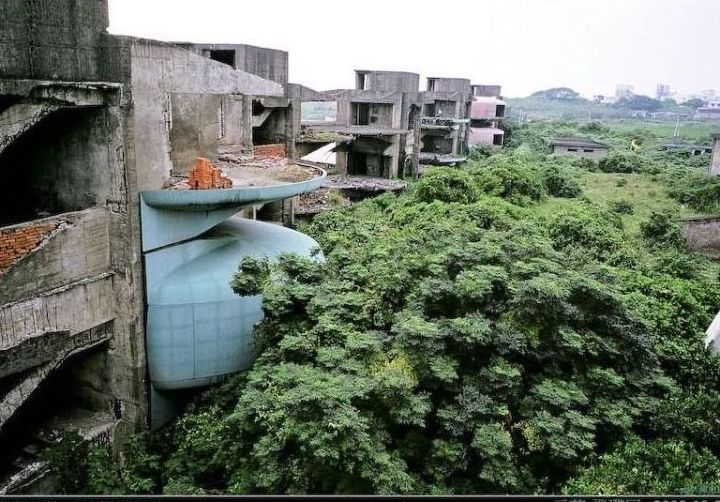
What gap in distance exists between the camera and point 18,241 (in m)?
8.63

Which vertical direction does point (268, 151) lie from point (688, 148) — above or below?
below

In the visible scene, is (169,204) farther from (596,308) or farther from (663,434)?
(663,434)

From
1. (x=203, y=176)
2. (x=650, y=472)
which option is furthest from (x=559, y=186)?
(x=650, y=472)

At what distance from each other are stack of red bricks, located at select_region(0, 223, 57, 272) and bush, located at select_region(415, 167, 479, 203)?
16718 mm

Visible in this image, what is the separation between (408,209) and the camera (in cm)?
2202

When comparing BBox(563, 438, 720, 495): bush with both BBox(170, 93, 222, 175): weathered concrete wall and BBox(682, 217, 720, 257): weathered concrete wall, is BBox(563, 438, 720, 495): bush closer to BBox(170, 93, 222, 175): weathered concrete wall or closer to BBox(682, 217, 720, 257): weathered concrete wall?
BBox(170, 93, 222, 175): weathered concrete wall

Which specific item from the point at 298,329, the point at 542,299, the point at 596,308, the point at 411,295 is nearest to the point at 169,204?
the point at 298,329

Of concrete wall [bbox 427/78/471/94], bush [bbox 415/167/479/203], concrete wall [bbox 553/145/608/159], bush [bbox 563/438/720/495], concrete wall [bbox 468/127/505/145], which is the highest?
concrete wall [bbox 427/78/471/94]

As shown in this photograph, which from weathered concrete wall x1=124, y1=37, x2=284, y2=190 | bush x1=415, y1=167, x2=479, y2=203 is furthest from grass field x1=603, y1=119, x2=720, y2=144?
weathered concrete wall x1=124, y1=37, x2=284, y2=190

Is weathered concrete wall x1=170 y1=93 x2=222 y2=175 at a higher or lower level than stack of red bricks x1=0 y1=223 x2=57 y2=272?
higher

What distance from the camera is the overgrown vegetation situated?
7562mm

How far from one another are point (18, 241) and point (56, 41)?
9.94 ft

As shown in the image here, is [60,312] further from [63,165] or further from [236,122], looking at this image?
[236,122]

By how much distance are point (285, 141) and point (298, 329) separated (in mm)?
12885
